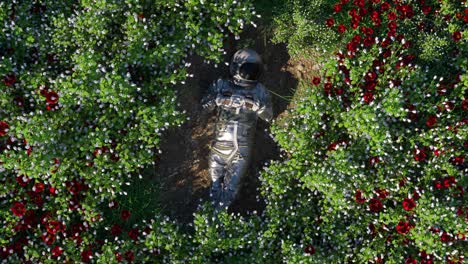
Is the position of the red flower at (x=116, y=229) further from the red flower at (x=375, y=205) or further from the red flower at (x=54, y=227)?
the red flower at (x=375, y=205)

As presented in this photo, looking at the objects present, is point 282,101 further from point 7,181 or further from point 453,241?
point 7,181

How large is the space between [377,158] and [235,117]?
8.47ft

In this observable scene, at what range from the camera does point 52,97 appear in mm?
6863

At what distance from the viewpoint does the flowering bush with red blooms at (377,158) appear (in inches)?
288

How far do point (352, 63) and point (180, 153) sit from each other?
12.1ft

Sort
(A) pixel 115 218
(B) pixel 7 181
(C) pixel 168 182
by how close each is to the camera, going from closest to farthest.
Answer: (B) pixel 7 181 < (A) pixel 115 218 < (C) pixel 168 182

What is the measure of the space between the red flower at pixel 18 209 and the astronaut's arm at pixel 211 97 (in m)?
3.48

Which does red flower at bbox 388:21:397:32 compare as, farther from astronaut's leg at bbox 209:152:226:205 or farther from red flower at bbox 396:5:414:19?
astronaut's leg at bbox 209:152:226:205

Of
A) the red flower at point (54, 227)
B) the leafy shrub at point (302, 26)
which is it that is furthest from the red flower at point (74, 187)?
the leafy shrub at point (302, 26)

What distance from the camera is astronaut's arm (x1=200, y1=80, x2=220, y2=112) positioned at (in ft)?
26.9

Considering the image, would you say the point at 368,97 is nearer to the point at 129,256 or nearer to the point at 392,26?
the point at 392,26

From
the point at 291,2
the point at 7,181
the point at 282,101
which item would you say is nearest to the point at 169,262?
the point at 7,181

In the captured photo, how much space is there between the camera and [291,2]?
848cm

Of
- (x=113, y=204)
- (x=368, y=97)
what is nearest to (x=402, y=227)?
(x=368, y=97)
